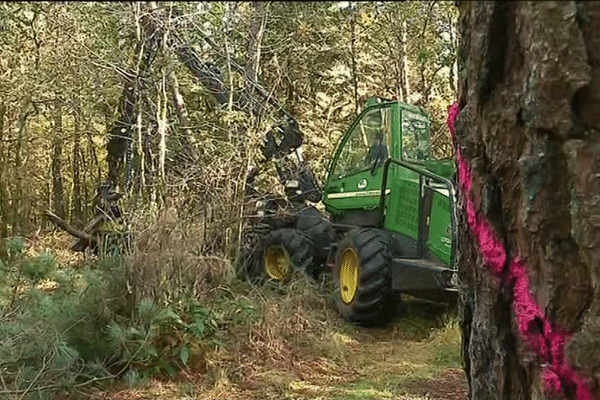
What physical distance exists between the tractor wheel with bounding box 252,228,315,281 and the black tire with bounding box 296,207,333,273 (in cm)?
9

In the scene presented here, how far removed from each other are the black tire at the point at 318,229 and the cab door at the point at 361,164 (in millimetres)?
279

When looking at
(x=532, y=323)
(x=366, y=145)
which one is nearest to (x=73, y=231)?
(x=366, y=145)

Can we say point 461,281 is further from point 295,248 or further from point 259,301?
point 295,248

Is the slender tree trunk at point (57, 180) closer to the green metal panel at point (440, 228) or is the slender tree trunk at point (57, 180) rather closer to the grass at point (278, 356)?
the grass at point (278, 356)

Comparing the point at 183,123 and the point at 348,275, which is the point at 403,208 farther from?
the point at 183,123

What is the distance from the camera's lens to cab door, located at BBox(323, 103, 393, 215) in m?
6.57

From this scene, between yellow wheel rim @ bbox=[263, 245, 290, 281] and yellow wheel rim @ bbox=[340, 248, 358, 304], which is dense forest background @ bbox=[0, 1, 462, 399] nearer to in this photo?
yellow wheel rim @ bbox=[340, 248, 358, 304]

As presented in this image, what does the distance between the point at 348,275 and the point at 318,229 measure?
3.61 ft

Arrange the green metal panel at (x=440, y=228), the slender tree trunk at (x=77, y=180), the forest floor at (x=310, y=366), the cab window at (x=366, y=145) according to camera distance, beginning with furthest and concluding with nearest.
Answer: the slender tree trunk at (x=77, y=180) → the cab window at (x=366, y=145) → the green metal panel at (x=440, y=228) → the forest floor at (x=310, y=366)

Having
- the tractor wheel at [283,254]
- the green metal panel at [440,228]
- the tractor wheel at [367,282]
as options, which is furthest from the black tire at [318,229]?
the green metal panel at [440,228]

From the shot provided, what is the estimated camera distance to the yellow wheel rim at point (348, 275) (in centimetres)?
658

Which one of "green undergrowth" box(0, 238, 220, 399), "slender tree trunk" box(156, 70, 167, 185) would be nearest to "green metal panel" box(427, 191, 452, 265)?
"green undergrowth" box(0, 238, 220, 399)

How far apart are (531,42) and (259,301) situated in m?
4.37

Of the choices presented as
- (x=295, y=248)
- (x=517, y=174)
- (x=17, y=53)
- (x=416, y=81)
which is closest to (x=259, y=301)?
(x=295, y=248)
